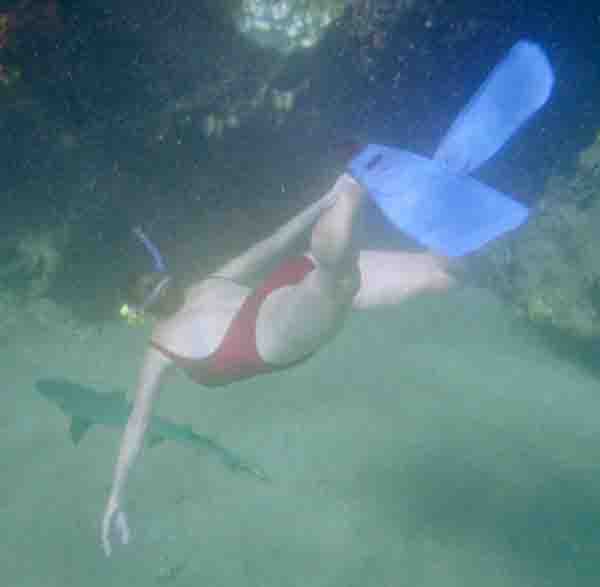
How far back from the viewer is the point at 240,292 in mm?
4398

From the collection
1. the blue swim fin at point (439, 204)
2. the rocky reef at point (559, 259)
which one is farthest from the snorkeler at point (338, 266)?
the rocky reef at point (559, 259)

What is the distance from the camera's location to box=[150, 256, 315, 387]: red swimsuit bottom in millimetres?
3840

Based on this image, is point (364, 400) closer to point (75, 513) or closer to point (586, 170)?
point (75, 513)

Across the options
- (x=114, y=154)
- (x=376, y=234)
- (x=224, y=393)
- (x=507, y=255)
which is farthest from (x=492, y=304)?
(x=114, y=154)

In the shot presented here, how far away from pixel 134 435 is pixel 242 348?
1206 millimetres

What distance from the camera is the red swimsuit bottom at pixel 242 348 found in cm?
384

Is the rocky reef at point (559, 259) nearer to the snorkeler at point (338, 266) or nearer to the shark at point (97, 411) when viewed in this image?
the snorkeler at point (338, 266)

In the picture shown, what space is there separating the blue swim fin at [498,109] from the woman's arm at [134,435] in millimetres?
2654

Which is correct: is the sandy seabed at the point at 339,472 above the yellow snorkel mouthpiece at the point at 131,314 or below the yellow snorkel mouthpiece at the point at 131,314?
below

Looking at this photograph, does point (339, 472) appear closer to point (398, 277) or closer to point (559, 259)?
point (398, 277)

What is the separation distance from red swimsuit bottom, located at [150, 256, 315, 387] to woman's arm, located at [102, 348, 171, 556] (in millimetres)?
256

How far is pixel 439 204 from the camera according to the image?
10.6 ft

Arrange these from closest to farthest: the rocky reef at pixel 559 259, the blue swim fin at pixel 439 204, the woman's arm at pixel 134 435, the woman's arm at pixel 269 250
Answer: the blue swim fin at pixel 439 204 < the woman's arm at pixel 134 435 < the woman's arm at pixel 269 250 < the rocky reef at pixel 559 259

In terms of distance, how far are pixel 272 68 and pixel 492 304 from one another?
15.4ft
